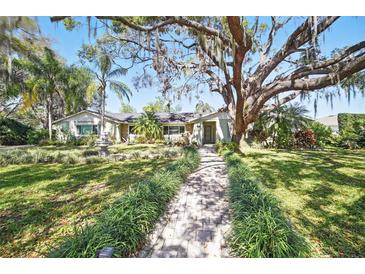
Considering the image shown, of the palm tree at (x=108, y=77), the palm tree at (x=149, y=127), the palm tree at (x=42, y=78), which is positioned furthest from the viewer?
the palm tree at (x=149, y=127)

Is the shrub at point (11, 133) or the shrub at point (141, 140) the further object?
the shrub at point (141, 140)

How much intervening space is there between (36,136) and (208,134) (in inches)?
467

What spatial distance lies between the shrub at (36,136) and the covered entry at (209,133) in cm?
1099

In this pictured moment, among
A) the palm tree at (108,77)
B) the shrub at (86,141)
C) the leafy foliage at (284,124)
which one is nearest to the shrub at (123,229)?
the leafy foliage at (284,124)

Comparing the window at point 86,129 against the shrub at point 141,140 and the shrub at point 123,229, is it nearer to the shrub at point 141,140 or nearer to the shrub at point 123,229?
the shrub at point 141,140

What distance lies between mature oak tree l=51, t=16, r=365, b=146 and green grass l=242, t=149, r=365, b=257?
2.26m

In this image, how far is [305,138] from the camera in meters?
11.0

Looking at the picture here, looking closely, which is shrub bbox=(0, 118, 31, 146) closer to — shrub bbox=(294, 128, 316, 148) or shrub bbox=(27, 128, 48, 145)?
shrub bbox=(27, 128, 48, 145)

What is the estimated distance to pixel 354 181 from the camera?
179 inches

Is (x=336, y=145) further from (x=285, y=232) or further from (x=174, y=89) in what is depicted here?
(x=285, y=232)

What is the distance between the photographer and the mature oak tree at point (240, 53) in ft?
14.0

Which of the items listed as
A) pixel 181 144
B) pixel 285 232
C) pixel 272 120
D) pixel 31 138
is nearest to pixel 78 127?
pixel 31 138

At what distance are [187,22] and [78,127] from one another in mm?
14428

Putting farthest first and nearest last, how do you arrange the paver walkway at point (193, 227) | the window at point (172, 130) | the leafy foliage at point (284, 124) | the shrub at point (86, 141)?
the window at point (172, 130), the shrub at point (86, 141), the leafy foliage at point (284, 124), the paver walkway at point (193, 227)
